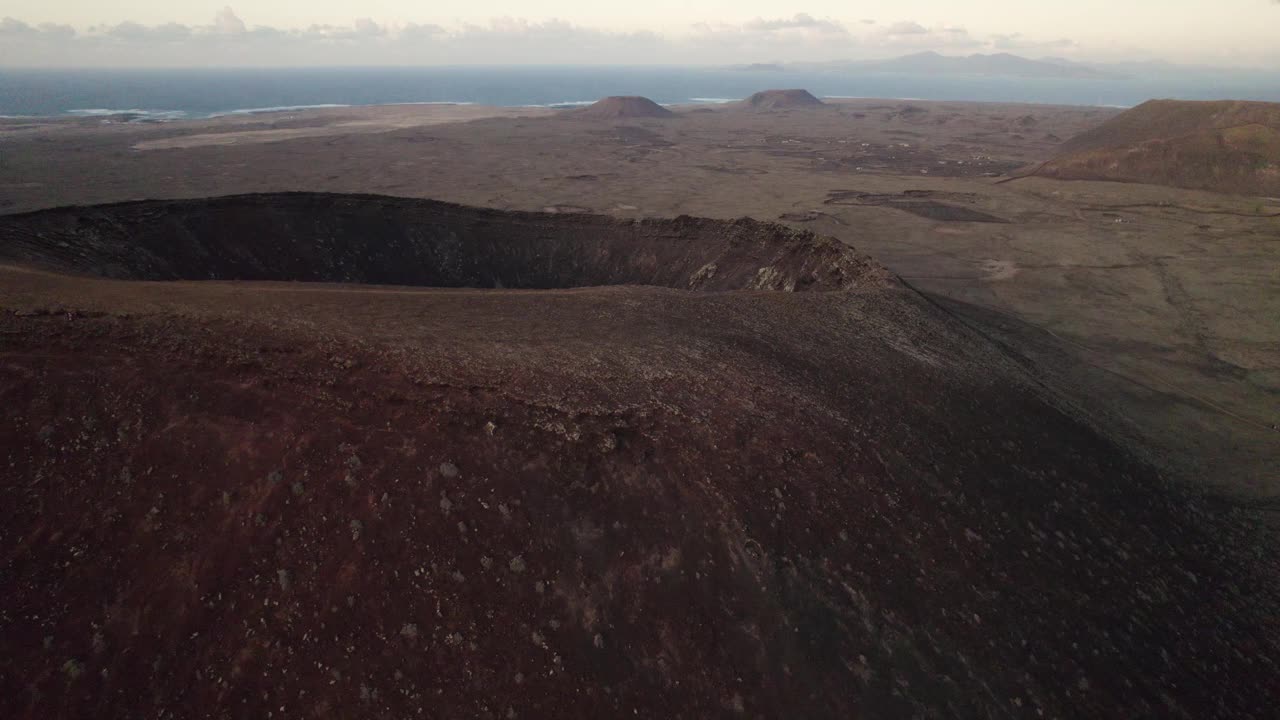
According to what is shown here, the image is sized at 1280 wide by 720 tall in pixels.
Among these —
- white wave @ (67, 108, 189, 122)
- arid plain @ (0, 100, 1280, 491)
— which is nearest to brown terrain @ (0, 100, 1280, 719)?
arid plain @ (0, 100, 1280, 491)

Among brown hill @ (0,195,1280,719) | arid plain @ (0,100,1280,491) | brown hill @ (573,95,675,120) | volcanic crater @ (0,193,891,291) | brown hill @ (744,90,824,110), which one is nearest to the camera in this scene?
brown hill @ (0,195,1280,719)

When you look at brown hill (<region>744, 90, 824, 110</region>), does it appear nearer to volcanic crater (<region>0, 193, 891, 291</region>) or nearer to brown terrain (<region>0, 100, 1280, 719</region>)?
volcanic crater (<region>0, 193, 891, 291</region>)

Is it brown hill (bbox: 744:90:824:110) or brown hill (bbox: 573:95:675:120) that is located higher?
brown hill (bbox: 744:90:824:110)

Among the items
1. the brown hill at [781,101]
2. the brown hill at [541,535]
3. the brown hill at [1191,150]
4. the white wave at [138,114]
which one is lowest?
the brown hill at [541,535]

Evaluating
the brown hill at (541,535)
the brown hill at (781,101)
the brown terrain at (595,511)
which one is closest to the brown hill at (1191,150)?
the brown terrain at (595,511)

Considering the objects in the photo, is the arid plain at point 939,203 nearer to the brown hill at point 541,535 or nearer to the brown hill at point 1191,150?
the brown hill at point 1191,150

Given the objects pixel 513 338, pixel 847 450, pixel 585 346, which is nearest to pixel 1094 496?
pixel 847 450
